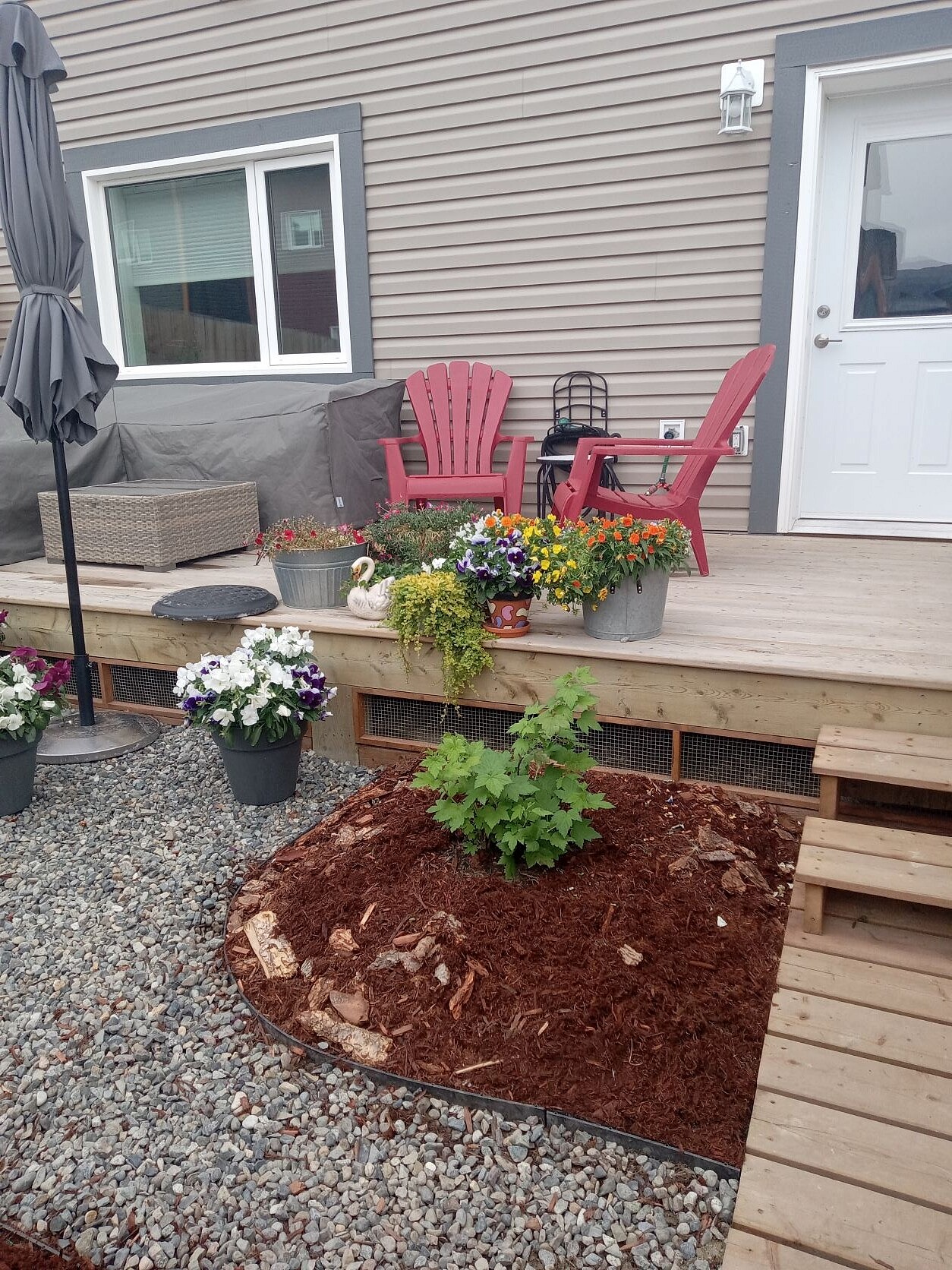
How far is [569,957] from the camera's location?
1.93m

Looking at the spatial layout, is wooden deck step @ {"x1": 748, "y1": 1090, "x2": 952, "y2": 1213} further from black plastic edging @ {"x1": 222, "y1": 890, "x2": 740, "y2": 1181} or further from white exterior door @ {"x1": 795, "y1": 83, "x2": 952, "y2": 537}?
white exterior door @ {"x1": 795, "y1": 83, "x2": 952, "y2": 537}

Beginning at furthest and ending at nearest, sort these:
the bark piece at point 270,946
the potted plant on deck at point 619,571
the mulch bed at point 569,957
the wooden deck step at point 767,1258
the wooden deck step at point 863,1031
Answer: the potted plant on deck at point 619,571
the bark piece at point 270,946
the mulch bed at point 569,957
the wooden deck step at point 863,1031
the wooden deck step at point 767,1258

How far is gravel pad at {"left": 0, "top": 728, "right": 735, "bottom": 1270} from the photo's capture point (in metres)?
1.43

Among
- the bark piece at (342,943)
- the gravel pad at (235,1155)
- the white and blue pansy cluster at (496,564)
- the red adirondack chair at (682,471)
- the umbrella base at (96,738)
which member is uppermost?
the red adirondack chair at (682,471)

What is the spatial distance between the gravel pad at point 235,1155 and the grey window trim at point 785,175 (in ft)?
10.1

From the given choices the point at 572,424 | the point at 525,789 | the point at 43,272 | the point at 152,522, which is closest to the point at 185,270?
the point at 152,522

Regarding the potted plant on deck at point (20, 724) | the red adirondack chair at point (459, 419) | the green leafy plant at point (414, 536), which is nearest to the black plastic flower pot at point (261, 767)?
the potted plant on deck at point (20, 724)

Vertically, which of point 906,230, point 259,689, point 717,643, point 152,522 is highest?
point 906,230

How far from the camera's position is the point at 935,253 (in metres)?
3.93

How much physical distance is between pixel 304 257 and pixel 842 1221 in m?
4.93

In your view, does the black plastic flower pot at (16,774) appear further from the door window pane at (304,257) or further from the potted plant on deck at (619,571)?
the door window pane at (304,257)

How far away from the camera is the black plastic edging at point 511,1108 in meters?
1.51

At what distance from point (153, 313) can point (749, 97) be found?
137 inches

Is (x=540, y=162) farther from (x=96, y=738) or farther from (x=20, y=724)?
(x=20, y=724)
